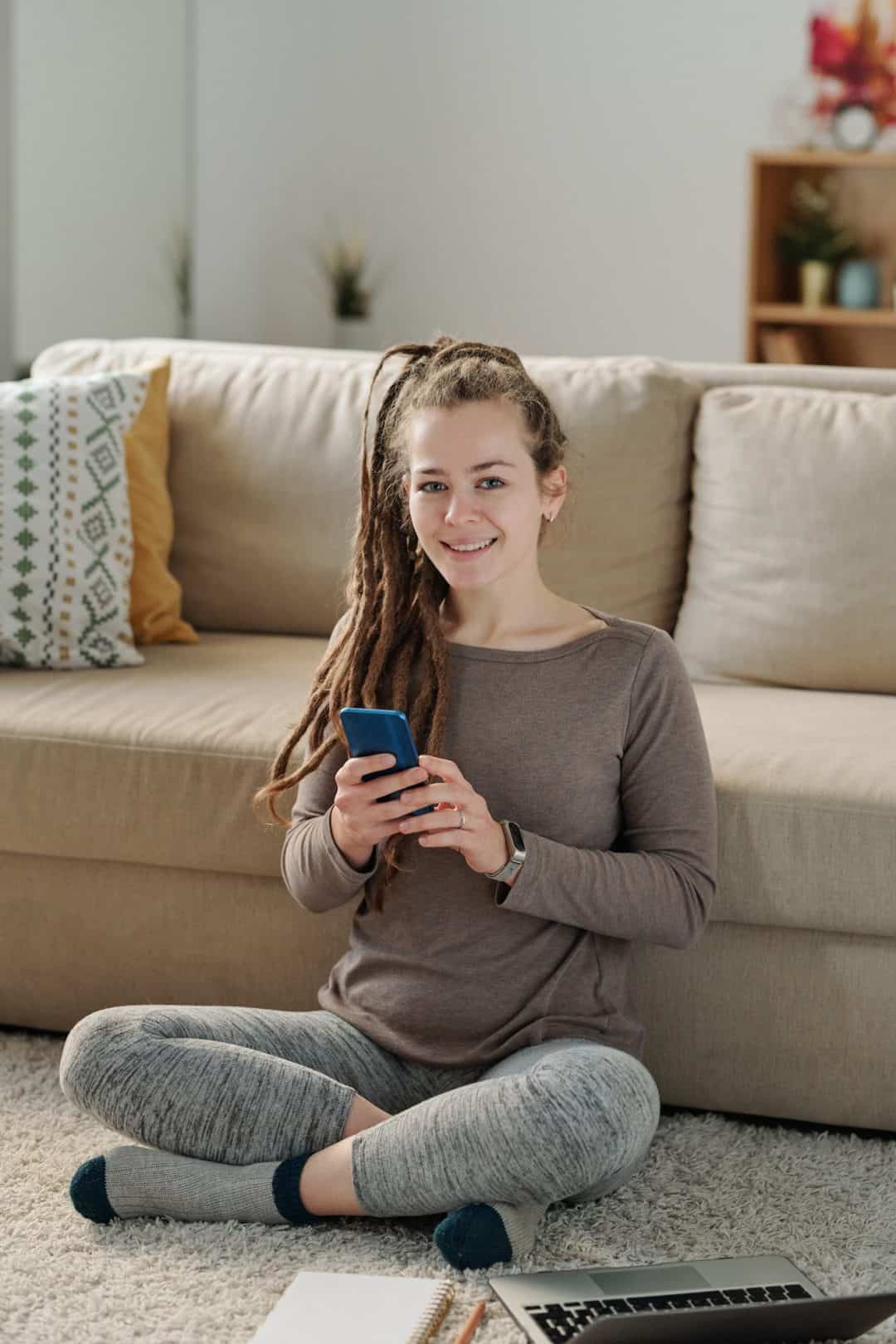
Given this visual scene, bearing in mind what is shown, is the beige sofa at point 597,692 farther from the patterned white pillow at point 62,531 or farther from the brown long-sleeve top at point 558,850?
the brown long-sleeve top at point 558,850

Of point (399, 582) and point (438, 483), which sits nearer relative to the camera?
point (438, 483)

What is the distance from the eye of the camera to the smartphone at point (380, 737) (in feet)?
4.81

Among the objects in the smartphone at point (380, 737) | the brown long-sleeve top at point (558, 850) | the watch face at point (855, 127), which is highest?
the watch face at point (855, 127)

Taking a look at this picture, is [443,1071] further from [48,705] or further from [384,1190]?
[48,705]

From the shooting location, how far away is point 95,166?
445cm

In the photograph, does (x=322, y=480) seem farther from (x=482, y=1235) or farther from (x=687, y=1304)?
(x=687, y=1304)

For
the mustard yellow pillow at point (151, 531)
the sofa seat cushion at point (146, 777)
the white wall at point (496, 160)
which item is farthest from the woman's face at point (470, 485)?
the white wall at point (496, 160)

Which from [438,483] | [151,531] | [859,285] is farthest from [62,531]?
[859,285]

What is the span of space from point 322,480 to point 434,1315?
4.40 ft

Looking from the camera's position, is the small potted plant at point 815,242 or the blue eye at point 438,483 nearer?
the blue eye at point 438,483

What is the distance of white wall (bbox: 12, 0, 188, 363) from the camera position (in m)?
4.07

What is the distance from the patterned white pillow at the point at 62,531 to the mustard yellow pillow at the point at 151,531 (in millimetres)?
59

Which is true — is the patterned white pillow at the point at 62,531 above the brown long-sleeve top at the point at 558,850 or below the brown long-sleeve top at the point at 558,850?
above

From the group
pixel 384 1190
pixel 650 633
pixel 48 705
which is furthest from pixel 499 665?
pixel 48 705
